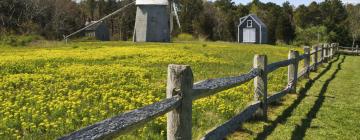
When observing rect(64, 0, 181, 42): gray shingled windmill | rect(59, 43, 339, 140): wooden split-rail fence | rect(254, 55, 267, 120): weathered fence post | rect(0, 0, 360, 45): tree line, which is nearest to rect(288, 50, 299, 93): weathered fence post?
rect(254, 55, 267, 120): weathered fence post

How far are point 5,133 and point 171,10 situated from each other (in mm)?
57581

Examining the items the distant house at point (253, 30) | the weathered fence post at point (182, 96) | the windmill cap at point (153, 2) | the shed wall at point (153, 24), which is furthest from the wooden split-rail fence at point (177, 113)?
the distant house at point (253, 30)

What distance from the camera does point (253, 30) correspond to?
3135 inches

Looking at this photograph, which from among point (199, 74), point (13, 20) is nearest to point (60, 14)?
point (13, 20)

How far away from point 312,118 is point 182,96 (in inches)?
211

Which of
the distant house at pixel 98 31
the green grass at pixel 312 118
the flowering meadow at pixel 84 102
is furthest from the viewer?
the distant house at pixel 98 31

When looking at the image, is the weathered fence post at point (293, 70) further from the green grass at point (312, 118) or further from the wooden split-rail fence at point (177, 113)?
the wooden split-rail fence at point (177, 113)

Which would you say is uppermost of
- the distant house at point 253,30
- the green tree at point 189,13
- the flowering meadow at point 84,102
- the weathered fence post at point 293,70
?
the green tree at point 189,13

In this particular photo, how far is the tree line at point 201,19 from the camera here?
2827 inches

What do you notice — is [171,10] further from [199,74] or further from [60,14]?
[199,74]

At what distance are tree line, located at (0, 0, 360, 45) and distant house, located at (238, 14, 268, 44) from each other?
7084 mm

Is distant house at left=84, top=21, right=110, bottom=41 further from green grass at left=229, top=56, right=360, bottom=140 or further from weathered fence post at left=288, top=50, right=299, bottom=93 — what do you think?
weathered fence post at left=288, top=50, right=299, bottom=93

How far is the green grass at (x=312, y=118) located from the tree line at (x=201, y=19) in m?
56.8

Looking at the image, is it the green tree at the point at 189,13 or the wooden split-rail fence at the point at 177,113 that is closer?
the wooden split-rail fence at the point at 177,113
